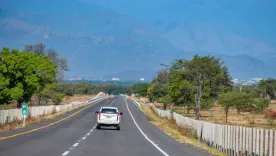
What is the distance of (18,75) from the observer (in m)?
54.9

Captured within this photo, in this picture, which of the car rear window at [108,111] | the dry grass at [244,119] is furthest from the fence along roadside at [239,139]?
the dry grass at [244,119]

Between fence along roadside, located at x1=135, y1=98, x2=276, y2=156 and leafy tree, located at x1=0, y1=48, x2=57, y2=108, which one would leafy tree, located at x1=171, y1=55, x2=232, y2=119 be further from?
fence along roadside, located at x1=135, y1=98, x2=276, y2=156

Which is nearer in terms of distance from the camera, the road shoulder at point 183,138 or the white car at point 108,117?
the road shoulder at point 183,138

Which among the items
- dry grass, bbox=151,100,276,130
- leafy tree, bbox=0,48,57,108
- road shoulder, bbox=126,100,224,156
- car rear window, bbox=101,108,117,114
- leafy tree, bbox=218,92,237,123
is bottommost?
road shoulder, bbox=126,100,224,156

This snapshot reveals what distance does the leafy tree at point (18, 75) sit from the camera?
5253cm

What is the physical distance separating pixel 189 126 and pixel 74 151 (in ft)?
65.6

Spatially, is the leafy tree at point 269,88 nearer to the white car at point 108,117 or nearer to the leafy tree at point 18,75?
the leafy tree at point 18,75

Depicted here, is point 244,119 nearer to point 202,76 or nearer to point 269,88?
point 202,76

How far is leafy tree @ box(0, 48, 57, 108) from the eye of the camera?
172 ft

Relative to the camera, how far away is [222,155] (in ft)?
70.1

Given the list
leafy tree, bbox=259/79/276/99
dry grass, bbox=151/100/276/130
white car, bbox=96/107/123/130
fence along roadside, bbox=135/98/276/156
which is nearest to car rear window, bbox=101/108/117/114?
white car, bbox=96/107/123/130

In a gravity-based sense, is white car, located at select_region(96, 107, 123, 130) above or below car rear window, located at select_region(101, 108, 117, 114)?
below

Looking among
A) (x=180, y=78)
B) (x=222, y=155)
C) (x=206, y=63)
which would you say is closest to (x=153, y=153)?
(x=222, y=155)

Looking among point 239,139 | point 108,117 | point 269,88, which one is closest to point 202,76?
point 108,117
